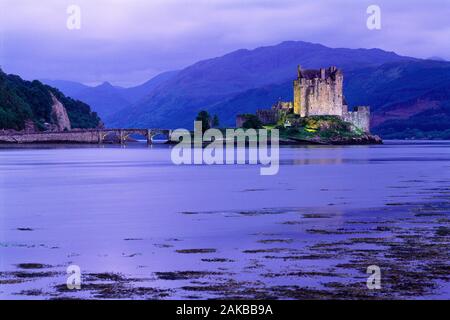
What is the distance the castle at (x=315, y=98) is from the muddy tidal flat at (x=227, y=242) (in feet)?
417

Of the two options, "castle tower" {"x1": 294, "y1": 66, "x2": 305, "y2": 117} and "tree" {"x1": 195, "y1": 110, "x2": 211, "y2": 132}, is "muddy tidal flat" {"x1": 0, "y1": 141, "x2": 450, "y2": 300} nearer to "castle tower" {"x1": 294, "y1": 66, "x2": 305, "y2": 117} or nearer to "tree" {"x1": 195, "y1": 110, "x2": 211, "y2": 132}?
"castle tower" {"x1": 294, "y1": 66, "x2": 305, "y2": 117}

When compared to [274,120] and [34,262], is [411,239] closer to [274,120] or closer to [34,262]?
[34,262]

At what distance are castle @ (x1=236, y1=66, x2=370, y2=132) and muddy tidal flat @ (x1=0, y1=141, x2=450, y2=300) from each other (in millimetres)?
127149

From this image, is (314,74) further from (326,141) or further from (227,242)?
(227,242)

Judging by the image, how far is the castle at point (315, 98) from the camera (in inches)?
6801

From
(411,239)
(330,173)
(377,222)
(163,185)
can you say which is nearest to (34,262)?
(411,239)

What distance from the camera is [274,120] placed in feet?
593

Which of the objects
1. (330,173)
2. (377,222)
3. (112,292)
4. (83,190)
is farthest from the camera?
(330,173)

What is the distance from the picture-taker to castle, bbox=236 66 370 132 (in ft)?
567

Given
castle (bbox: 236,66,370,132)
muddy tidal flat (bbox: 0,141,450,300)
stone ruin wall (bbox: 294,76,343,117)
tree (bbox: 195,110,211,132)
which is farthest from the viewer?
tree (bbox: 195,110,211,132)

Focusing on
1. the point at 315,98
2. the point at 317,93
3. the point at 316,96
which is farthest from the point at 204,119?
the point at 317,93

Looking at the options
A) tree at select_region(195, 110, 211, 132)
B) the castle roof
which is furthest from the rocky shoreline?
tree at select_region(195, 110, 211, 132)
